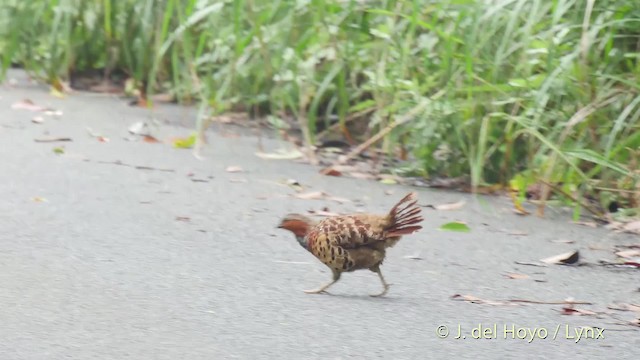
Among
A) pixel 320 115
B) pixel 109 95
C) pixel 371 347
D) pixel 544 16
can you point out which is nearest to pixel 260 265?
pixel 371 347

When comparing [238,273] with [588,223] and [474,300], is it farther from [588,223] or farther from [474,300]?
[588,223]

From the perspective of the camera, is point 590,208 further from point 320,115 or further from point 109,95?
point 109,95

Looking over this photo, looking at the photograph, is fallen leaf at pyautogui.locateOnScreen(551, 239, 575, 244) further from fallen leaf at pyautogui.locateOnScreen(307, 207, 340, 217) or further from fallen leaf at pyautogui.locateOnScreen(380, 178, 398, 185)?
fallen leaf at pyautogui.locateOnScreen(380, 178, 398, 185)

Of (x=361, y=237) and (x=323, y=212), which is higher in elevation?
(x=361, y=237)

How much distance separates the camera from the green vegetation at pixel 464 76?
603 centimetres

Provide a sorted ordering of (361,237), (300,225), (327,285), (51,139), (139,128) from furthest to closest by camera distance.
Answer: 1. (139,128)
2. (51,139)
3. (300,225)
4. (327,285)
5. (361,237)

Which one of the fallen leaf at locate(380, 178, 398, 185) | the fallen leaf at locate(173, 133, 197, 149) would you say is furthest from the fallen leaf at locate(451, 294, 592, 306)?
the fallen leaf at locate(173, 133, 197, 149)

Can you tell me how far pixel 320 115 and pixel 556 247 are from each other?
2927 mm

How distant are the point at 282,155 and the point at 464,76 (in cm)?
132

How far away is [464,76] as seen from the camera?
657cm

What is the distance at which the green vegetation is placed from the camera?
6027 mm

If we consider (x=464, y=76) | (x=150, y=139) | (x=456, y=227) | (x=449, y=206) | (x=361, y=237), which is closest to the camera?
(x=361, y=237)

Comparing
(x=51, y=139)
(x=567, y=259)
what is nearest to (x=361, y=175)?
(x=51, y=139)

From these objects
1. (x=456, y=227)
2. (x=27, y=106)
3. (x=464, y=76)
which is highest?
(x=464, y=76)
